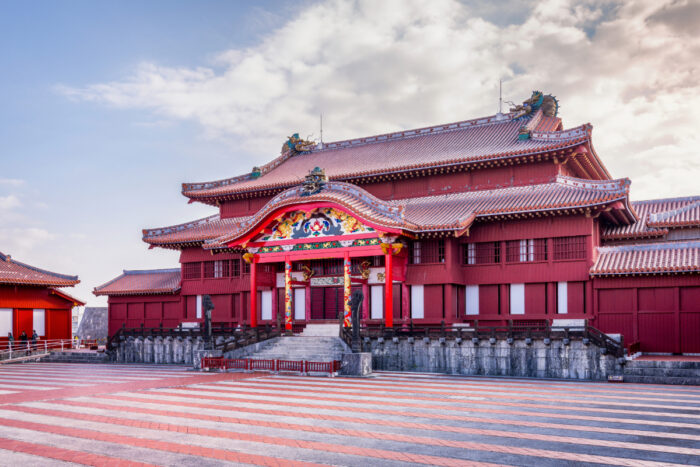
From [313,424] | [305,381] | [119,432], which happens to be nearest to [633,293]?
[305,381]

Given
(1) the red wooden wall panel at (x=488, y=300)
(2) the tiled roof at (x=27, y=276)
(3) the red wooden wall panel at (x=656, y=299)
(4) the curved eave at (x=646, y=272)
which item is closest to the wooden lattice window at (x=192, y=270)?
(2) the tiled roof at (x=27, y=276)

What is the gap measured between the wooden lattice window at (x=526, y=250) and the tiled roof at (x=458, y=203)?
6.42ft

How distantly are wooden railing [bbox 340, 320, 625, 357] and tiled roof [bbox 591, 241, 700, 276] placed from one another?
3.50 m

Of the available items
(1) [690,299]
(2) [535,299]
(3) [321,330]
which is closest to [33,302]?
(3) [321,330]

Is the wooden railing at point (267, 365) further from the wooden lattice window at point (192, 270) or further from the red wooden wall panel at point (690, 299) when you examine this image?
the red wooden wall panel at point (690, 299)

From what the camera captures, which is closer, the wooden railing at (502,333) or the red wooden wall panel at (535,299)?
the wooden railing at (502,333)

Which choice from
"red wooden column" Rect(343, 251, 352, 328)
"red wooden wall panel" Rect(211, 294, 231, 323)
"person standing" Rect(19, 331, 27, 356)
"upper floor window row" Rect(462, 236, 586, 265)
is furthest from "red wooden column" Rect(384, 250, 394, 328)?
"person standing" Rect(19, 331, 27, 356)

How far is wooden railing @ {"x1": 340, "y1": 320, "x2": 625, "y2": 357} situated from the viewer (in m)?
23.2

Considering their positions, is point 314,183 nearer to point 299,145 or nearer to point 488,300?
point 488,300

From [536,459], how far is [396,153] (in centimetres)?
2906

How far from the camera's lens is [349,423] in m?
13.5

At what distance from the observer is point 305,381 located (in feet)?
72.9

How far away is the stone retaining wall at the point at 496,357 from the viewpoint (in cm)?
2341

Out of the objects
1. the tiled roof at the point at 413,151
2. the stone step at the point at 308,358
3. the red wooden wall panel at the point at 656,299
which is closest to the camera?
the red wooden wall panel at the point at 656,299
